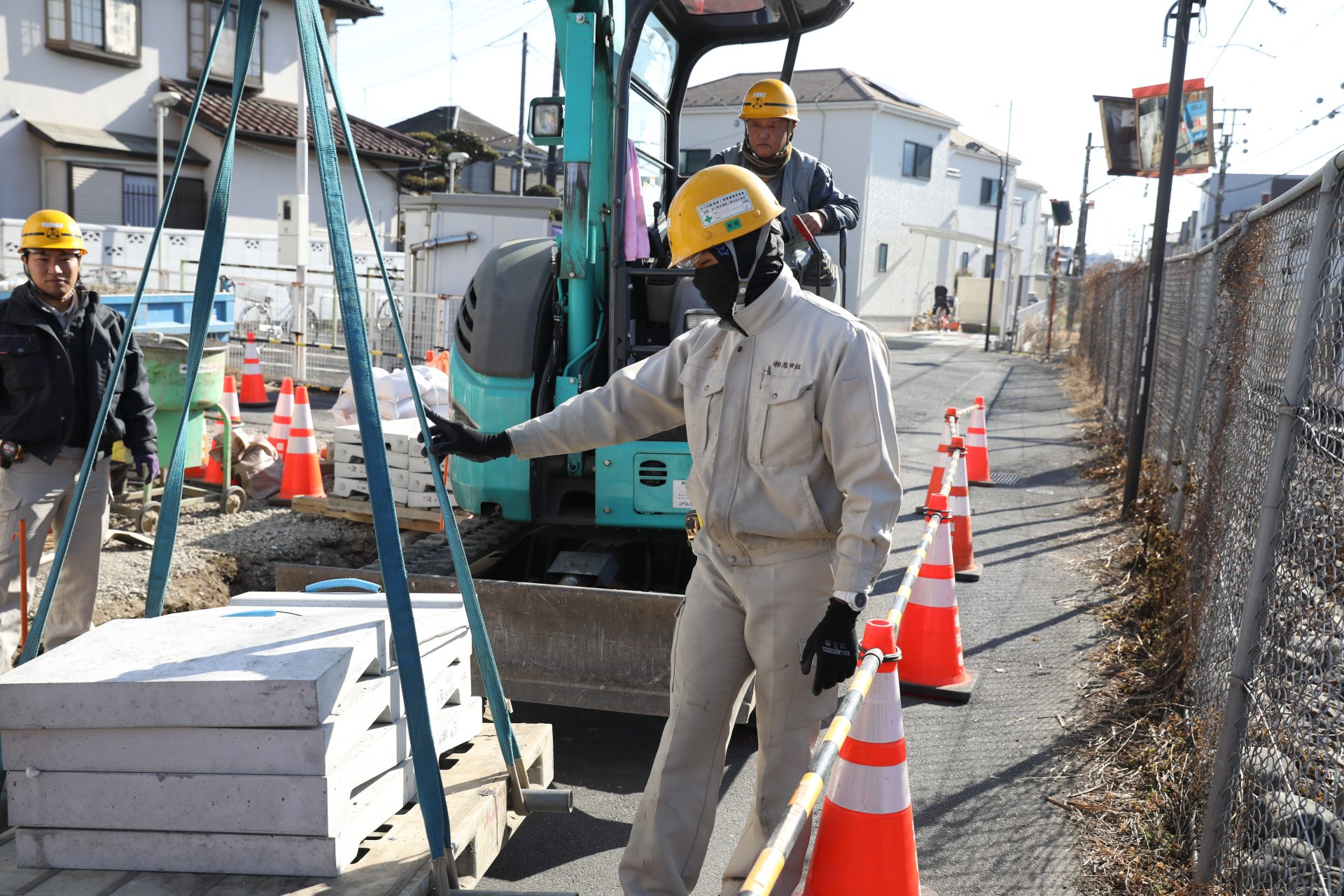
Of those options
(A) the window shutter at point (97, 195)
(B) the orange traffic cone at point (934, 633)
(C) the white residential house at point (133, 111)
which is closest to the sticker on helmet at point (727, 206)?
(B) the orange traffic cone at point (934, 633)

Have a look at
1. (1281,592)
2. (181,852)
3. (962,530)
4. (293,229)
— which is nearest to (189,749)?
(181,852)

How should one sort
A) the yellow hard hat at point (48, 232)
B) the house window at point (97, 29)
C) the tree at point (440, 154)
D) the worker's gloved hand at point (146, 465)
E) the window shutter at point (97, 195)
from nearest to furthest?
the yellow hard hat at point (48, 232), the worker's gloved hand at point (146, 465), the house window at point (97, 29), the window shutter at point (97, 195), the tree at point (440, 154)

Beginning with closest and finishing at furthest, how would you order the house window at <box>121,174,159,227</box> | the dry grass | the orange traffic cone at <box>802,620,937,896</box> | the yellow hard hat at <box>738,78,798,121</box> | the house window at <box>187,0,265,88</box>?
the orange traffic cone at <box>802,620,937,896</box> → the dry grass → the yellow hard hat at <box>738,78,798,121</box> → the house window at <box>121,174,159,227</box> → the house window at <box>187,0,265,88</box>

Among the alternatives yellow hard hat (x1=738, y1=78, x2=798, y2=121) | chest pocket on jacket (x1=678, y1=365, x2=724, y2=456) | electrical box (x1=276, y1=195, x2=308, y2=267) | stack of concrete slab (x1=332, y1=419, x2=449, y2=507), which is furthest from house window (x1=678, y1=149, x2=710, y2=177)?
chest pocket on jacket (x1=678, y1=365, x2=724, y2=456)

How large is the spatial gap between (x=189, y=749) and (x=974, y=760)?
130 inches

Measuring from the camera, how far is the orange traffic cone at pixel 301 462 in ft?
28.4

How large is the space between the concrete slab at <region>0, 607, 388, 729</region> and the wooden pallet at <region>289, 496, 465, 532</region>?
12.5 feet

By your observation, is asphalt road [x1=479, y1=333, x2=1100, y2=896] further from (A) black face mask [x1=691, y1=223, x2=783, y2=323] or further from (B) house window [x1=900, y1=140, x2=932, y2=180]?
(B) house window [x1=900, y1=140, x2=932, y2=180]

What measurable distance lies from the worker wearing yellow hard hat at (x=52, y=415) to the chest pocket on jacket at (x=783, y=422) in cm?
328

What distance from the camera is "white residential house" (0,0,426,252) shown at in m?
23.5

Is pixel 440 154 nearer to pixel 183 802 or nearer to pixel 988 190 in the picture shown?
pixel 988 190

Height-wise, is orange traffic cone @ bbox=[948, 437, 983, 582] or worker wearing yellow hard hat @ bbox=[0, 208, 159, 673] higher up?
worker wearing yellow hard hat @ bbox=[0, 208, 159, 673]

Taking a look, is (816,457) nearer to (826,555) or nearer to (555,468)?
(826,555)

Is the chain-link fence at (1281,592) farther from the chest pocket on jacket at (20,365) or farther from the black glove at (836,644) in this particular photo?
the chest pocket on jacket at (20,365)
